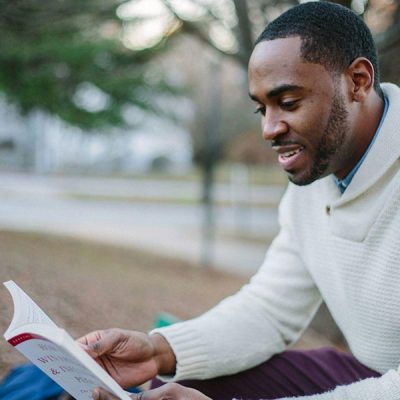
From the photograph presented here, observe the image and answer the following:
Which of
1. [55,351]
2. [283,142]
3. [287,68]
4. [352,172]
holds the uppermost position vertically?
[287,68]

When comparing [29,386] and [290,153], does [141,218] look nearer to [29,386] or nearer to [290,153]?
[29,386]

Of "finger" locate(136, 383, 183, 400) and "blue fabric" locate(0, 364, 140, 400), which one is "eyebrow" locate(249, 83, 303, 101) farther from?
"blue fabric" locate(0, 364, 140, 400)

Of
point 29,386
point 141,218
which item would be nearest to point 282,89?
point 29,386

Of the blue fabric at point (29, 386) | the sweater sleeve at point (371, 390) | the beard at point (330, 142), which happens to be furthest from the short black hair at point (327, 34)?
the blue fabric at point (29, 386)

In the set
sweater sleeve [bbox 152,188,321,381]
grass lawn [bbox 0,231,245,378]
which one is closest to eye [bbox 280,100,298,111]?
sweater sleeve [bbox 152,188,321,381]

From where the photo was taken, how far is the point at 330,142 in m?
2.09

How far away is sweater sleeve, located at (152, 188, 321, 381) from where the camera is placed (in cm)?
225

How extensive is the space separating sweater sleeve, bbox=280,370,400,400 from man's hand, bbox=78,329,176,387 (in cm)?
54

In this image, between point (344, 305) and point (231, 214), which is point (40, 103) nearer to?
point (344, 305)

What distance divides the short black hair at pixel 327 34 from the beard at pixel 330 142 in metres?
0.12

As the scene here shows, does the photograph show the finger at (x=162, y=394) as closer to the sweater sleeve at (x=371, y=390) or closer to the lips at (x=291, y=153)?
the sweater sleeve at (x=371, y=390)

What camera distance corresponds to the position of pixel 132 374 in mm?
2115

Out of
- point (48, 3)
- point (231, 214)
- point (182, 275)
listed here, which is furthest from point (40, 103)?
point (231, 214)

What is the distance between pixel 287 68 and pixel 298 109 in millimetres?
128
